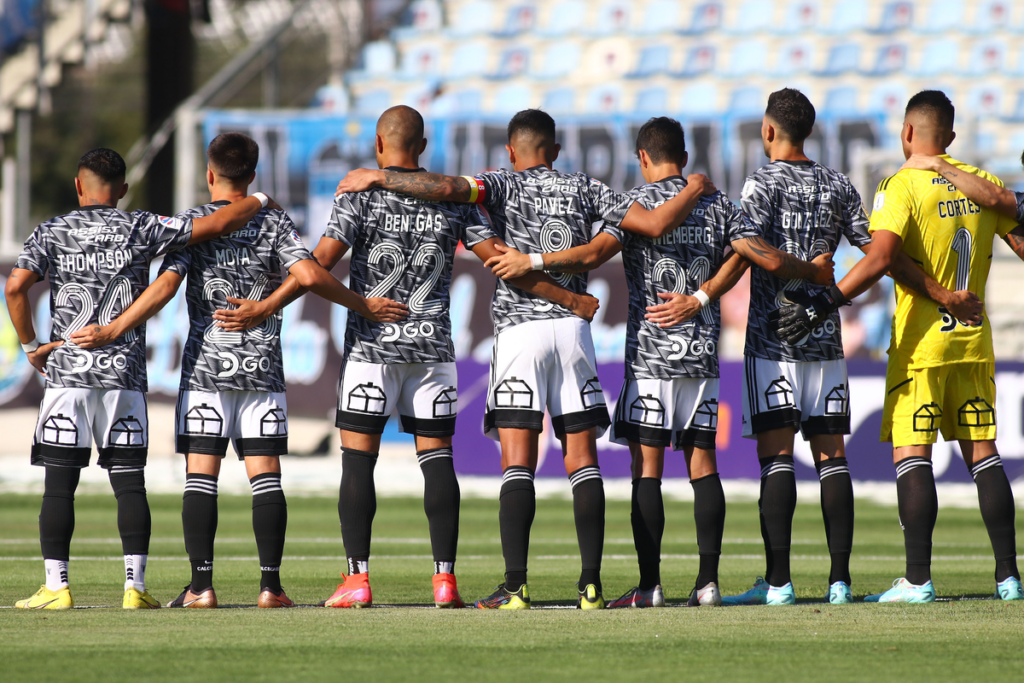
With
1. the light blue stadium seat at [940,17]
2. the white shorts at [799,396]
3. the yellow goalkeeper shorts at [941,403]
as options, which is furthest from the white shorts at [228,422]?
the light blue stadium seat at [940,17]

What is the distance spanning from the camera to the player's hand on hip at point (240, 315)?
581cm

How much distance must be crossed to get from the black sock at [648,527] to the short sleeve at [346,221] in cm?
180

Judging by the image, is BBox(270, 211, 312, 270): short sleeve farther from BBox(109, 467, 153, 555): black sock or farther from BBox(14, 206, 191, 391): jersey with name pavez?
BBox(109, 467, 153, 555): black sock

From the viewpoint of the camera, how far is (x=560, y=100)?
76.8 ft

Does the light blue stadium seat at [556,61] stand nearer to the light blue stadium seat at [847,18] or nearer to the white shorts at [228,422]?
the light blue stadium seat at [847,18]

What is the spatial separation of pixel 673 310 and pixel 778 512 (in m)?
1.10

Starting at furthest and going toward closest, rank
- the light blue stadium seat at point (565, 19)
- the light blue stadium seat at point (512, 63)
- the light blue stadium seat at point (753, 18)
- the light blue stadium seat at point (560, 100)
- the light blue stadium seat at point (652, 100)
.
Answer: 1. the light blue stadium seat at point (565, 19)
2. the light blue stadium seat at point (512, 63)
3. the light blue stadium seat at point (753, 18)
4. the light blue stadium seat at point (560, 100)
5. the light blue stadium seat at point (652, 100)

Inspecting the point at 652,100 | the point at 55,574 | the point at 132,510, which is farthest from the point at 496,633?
the point at 652,100

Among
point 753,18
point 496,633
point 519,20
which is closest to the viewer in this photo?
point 496,633

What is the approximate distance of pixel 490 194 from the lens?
19.5 ft

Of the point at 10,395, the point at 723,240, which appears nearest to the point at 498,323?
the point at 723,240

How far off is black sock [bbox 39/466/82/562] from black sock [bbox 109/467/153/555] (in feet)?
0.65

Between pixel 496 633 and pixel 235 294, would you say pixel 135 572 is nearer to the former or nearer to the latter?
pixel 235 294

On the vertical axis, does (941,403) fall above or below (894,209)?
below
